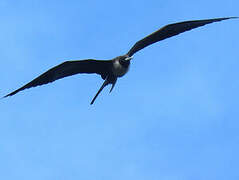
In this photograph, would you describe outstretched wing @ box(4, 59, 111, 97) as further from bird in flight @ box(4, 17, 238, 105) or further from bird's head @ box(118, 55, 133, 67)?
bird's head @ box(118, 55, 133, 67)

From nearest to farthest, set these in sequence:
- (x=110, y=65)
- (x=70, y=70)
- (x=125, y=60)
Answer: (x=125, y=60) → (x=70, y=70) → (x=110, y=65)

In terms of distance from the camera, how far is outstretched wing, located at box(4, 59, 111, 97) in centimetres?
1440

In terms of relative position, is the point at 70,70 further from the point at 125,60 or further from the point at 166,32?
the point at 166,32

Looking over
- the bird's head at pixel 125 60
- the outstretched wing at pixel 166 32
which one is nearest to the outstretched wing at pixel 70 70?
the bird's head at pixel 125 60

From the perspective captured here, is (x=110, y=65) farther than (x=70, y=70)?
Yes

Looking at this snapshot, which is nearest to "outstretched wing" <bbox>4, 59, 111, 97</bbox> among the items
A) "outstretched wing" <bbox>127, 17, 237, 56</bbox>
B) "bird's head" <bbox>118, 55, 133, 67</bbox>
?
"bird's head" <bbox>118, 55, 133, 67</bbox>

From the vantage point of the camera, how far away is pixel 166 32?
49.4ft

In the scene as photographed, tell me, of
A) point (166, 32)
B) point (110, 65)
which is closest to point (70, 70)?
point (110, 65)

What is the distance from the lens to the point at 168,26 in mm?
14758

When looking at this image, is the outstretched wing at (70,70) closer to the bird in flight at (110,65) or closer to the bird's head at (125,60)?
the bird in flight at (110,65)

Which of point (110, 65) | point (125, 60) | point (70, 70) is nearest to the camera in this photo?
point (125, 60)

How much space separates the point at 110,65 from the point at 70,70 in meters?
1.20

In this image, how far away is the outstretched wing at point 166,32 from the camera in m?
14.7

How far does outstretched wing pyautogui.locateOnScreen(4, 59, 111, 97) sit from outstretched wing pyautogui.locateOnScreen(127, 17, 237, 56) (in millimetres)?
982
